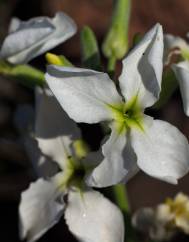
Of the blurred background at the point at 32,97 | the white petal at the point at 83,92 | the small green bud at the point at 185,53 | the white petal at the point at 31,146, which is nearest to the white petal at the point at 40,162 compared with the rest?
the white petal at the point at 31,146

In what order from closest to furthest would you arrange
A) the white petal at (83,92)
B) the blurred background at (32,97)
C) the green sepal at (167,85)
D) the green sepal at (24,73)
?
the white petal at (83,92) → the green sepal at (167,85) → the green sepal at (24,73) → the blurred background at (32,97)

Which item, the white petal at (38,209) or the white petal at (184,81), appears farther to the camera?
the white petal at (38,209)

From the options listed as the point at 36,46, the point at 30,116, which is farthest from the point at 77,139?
the point at 30,116

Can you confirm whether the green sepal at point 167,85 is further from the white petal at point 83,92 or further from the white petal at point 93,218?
the white petal at point 93,218

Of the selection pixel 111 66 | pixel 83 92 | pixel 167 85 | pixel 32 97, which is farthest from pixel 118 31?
pixel 32 97

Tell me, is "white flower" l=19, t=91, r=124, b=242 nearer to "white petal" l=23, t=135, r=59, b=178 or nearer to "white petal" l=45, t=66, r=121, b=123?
"white petal" l=23, t=135, r=59, b=178

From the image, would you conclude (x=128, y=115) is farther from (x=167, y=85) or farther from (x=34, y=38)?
(x=34, y=38)

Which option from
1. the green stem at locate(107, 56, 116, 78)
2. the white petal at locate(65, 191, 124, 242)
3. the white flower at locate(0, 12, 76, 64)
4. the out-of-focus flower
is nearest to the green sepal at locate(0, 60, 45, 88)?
the white flower at locate(0, 12, 76, 64)
